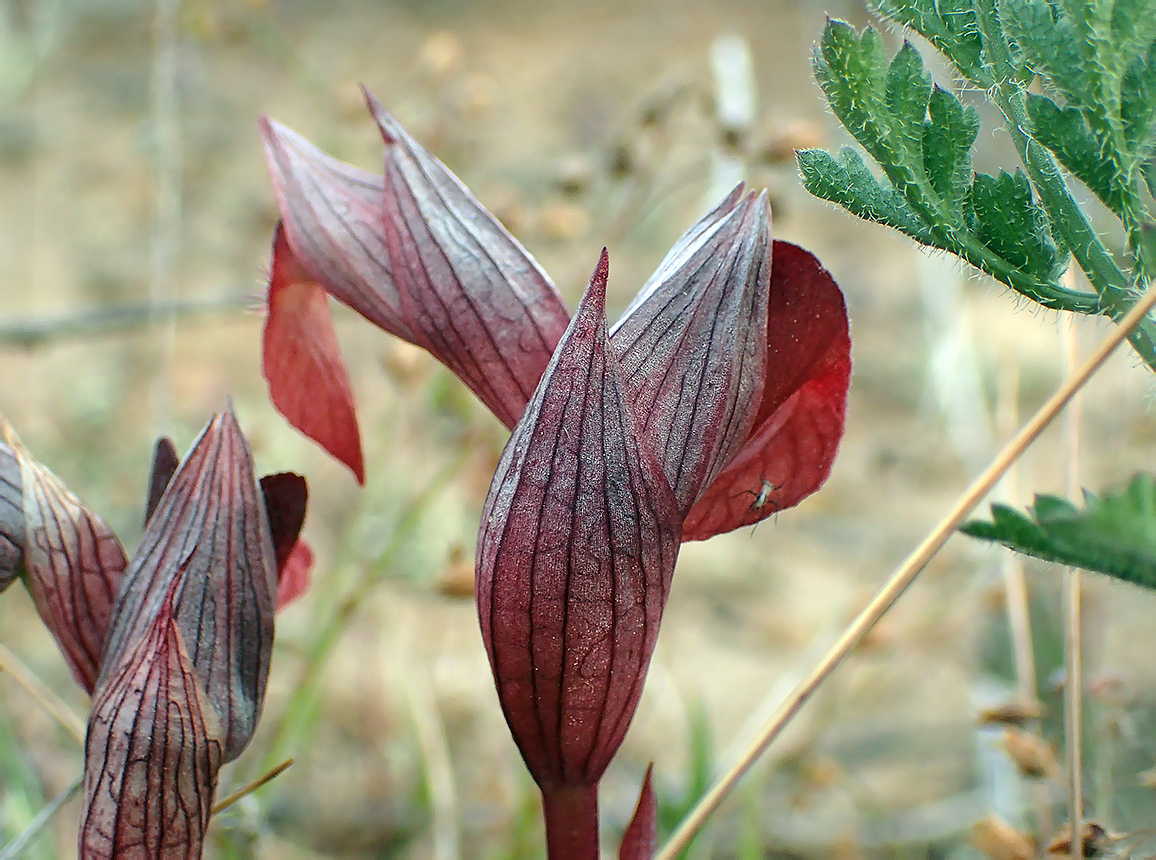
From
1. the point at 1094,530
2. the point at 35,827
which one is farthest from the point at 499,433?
the point at 1094,530

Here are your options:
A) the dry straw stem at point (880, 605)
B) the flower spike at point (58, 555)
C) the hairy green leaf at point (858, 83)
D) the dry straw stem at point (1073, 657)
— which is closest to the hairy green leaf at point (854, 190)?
the hairy green leaf at point (858, 83)

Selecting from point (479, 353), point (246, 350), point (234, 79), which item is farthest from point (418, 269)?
point (234, 79)

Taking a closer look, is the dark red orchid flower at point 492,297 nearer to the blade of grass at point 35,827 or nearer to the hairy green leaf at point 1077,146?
the hairy green leaf at point 1077,146

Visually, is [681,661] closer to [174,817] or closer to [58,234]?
[174,817]

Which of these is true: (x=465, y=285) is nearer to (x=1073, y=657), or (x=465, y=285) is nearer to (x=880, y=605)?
(x=880, y=605)

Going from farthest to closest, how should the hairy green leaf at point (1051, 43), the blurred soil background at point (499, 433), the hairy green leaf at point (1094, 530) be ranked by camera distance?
1. the blurred soil background at point (499, 433)
2. the hairy green leaf at point (1051, 43)
3. the hairy green leaf at point (1094, 530)

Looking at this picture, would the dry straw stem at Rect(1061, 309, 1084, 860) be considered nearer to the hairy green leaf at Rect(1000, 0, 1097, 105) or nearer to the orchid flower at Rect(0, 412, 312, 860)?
the hairy green leaf at Rect(1000, 0, 1097, 105)

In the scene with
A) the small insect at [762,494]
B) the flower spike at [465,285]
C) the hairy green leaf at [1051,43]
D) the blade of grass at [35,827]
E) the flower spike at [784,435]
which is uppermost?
the hairy green leaf at [1051,43]

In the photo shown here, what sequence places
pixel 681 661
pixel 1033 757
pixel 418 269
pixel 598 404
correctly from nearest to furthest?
pixel 598 404, pixel 418 269, pixel 1033 757, pixel 681 661
